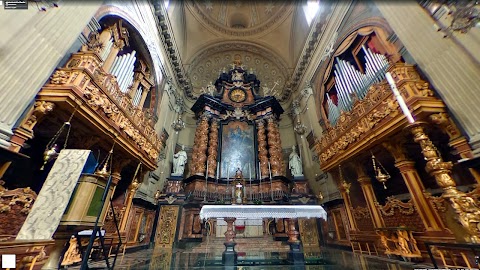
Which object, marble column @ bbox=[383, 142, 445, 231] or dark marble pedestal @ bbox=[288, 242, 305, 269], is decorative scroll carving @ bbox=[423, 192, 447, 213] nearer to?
marble column @ bbox=[383, 142, 445, 231]

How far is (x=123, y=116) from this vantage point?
5.17 metres

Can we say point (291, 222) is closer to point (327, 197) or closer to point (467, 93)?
point (327, 197)

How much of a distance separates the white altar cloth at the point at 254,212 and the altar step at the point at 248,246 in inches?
63.3

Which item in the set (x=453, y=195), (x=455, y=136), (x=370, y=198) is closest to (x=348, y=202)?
(x=370, y=198)

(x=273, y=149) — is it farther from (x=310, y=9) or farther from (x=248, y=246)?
(x=310, y=9)

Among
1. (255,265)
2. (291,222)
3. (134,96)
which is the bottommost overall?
(255,265)

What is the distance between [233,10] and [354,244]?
1663 centimetres

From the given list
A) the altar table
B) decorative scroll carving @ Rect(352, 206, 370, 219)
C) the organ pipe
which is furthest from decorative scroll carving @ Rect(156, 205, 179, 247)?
decorative scroll carving @ Rect(352, 206, 370, 219)

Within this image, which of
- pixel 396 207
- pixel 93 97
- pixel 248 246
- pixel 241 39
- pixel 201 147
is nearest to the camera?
pixel 93 97

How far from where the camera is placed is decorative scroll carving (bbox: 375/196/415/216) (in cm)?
434

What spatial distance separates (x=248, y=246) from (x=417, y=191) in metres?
4.89

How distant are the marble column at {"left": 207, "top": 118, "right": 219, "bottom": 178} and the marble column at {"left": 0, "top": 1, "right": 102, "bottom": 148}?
7072mm

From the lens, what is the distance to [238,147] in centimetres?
1093

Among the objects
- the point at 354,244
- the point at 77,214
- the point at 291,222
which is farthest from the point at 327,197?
the point at 77,214
